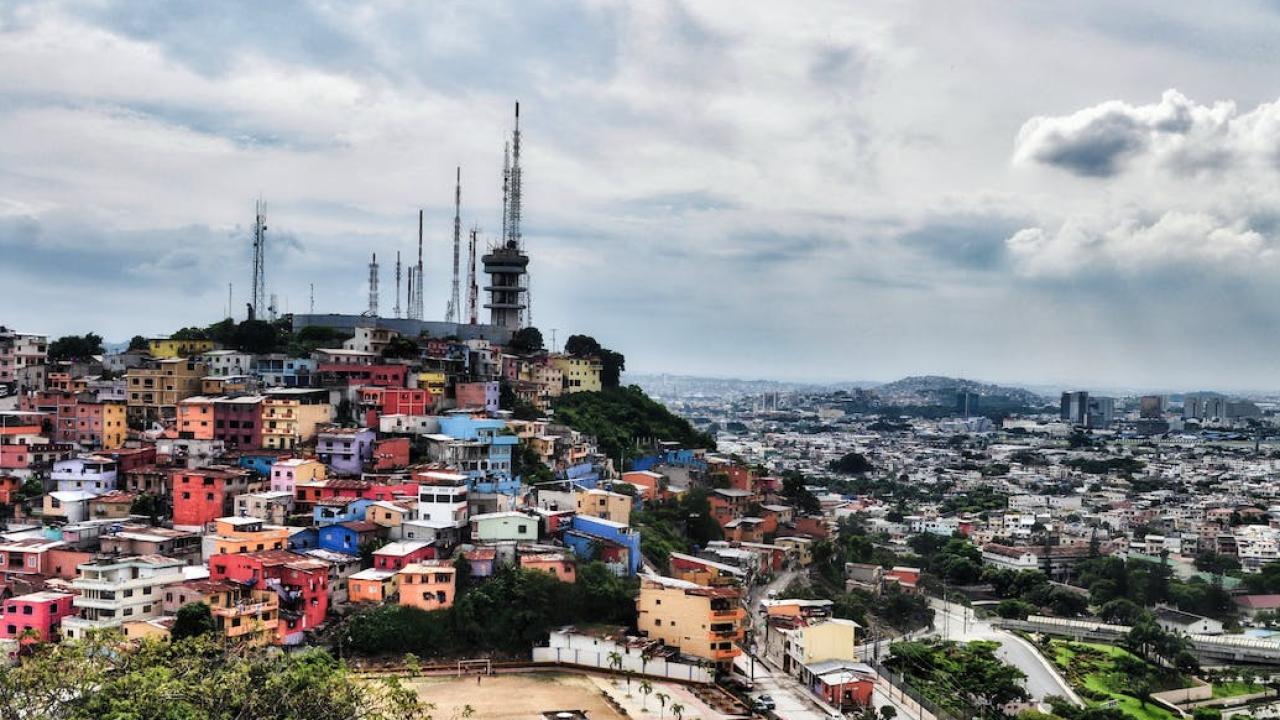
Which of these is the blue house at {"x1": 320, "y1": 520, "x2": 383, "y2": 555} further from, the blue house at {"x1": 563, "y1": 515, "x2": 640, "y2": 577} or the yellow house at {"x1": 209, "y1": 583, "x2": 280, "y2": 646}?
the blue house at {"x1": 563, "y1": 515, "x2": 640, "y2": 577}

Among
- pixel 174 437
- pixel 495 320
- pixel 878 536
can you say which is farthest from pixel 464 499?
pixel 878 536

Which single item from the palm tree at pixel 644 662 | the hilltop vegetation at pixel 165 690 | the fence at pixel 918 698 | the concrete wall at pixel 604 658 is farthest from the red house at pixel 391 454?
the fence at pixel 918 698

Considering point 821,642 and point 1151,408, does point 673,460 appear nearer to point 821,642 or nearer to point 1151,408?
point 821,642

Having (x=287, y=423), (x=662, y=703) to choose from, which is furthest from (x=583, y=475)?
(x=662, y=703)

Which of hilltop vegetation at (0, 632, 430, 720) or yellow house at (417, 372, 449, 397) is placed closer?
hilltop vegetation at (0, 632, 430, 720)

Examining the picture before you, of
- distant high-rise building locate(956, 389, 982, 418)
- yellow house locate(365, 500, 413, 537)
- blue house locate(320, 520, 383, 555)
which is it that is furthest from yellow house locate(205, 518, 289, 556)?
distant high-rise building locate(956, 389, 982, 418)

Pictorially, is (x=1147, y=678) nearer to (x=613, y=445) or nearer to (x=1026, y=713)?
(x=1026, y=713)

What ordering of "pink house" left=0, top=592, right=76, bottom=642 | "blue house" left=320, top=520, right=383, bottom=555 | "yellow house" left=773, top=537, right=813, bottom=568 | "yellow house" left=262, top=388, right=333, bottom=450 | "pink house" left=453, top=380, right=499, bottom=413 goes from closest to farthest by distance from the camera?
"pink house" left=0, top=592, right=76, bottom=642 < "blue house" left=320, top=520, right=383, bottom=555 < "yellow house" left=262, top=388, right=333, bottom=450 < "pink house" left=453, top=380, right=499, bottom=413 < "yellow house" left=773, top=537, right=813, bottom=568
